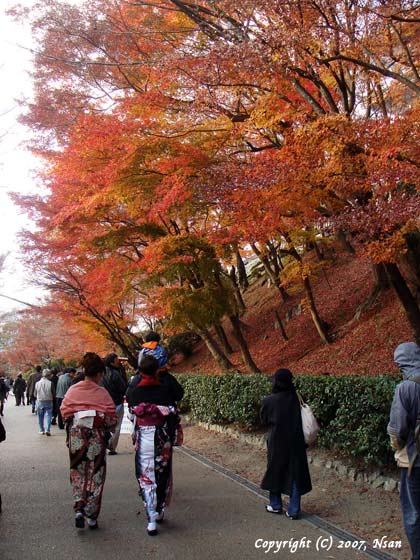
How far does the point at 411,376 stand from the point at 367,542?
5.73ft

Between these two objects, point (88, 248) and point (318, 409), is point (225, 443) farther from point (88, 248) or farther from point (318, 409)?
point (88, 248)

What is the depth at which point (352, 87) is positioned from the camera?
10.4 metres

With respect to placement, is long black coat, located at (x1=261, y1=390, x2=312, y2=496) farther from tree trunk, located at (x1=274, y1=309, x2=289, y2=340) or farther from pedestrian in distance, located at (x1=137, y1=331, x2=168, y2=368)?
tree trunk, located at (x1=274, y1=309, x2=289, y2=340)

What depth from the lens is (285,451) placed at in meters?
5.39

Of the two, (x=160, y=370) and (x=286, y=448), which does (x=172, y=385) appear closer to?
(x=160, y=370)

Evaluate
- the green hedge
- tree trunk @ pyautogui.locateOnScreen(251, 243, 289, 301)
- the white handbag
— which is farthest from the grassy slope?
the white handbag

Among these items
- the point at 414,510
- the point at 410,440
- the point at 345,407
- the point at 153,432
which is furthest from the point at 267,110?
the point at 414,510

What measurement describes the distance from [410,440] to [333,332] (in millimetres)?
13081

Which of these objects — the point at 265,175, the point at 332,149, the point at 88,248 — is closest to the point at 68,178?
the point at 88,248

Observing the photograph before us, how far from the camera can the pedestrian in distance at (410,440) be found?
3840 mm

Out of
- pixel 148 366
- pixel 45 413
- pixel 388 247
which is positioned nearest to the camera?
pixel 148 366

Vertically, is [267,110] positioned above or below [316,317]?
above

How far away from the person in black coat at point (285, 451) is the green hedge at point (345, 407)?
1014 millimetres

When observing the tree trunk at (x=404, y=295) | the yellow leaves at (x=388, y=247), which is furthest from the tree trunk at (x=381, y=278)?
the yellow leaves at (x=388, y=247)
